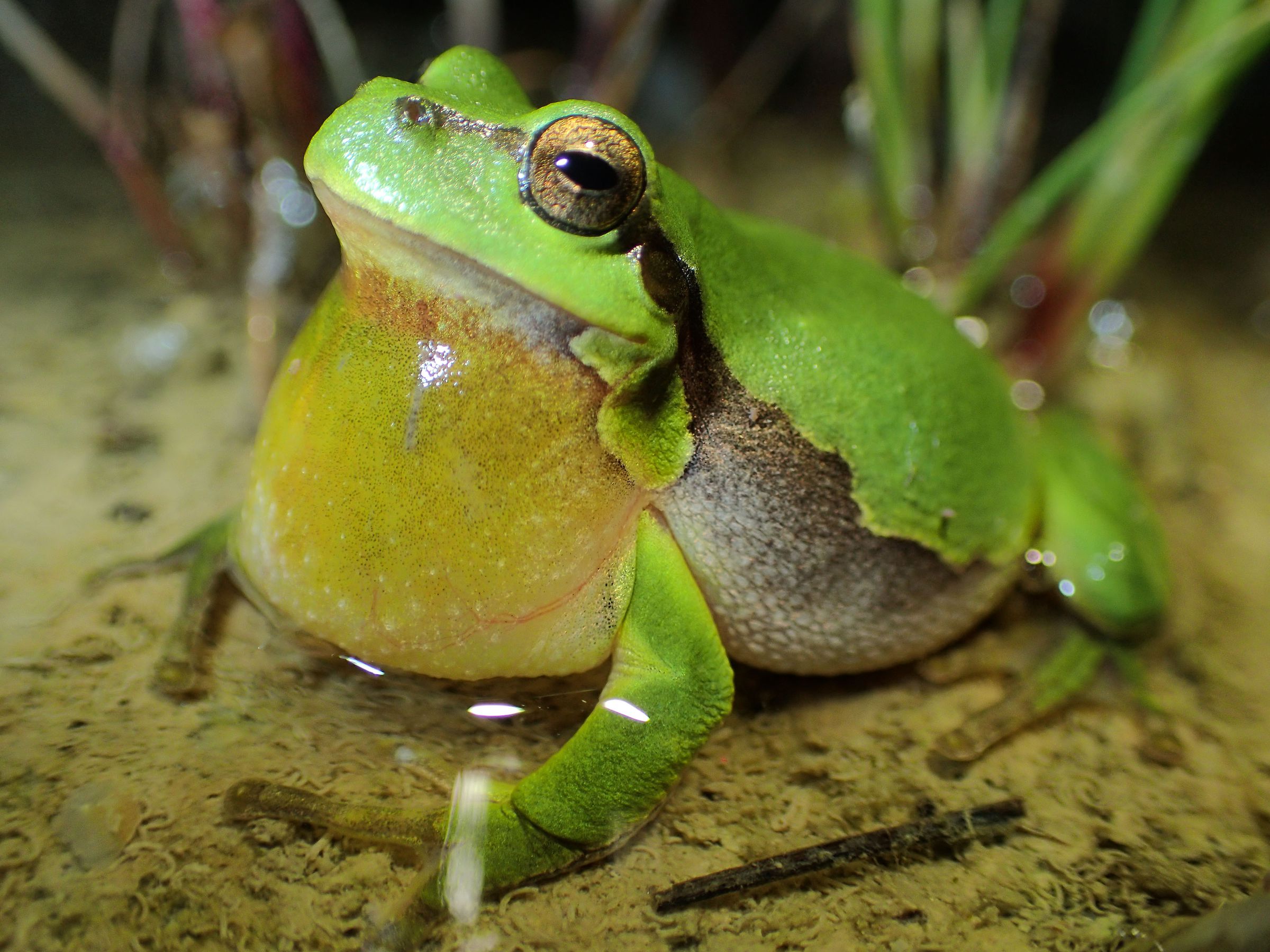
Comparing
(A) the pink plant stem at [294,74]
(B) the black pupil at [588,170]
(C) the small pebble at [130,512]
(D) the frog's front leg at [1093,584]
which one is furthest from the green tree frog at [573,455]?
(A) the pink plant stem at [294,74]

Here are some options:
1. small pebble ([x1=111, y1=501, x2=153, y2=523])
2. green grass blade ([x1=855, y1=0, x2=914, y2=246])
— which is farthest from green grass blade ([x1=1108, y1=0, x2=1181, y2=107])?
small pebble ([x1=111, y1=501, x2=153, y2=523])

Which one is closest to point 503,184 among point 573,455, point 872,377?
point 573,455

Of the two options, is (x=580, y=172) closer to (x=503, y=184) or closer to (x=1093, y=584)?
(x=503, y=184)

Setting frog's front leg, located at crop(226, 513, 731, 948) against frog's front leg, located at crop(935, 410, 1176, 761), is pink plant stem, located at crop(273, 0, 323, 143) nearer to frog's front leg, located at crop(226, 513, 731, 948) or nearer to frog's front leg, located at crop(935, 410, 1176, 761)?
frog's front leg, located at crop(226, 513, 731, 948)

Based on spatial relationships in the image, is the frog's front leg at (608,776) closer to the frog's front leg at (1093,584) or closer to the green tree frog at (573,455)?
the green tree frog at (573,455)

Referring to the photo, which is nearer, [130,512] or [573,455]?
[573,455]

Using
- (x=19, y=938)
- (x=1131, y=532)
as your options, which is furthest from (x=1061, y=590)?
(x=19, y=938)
